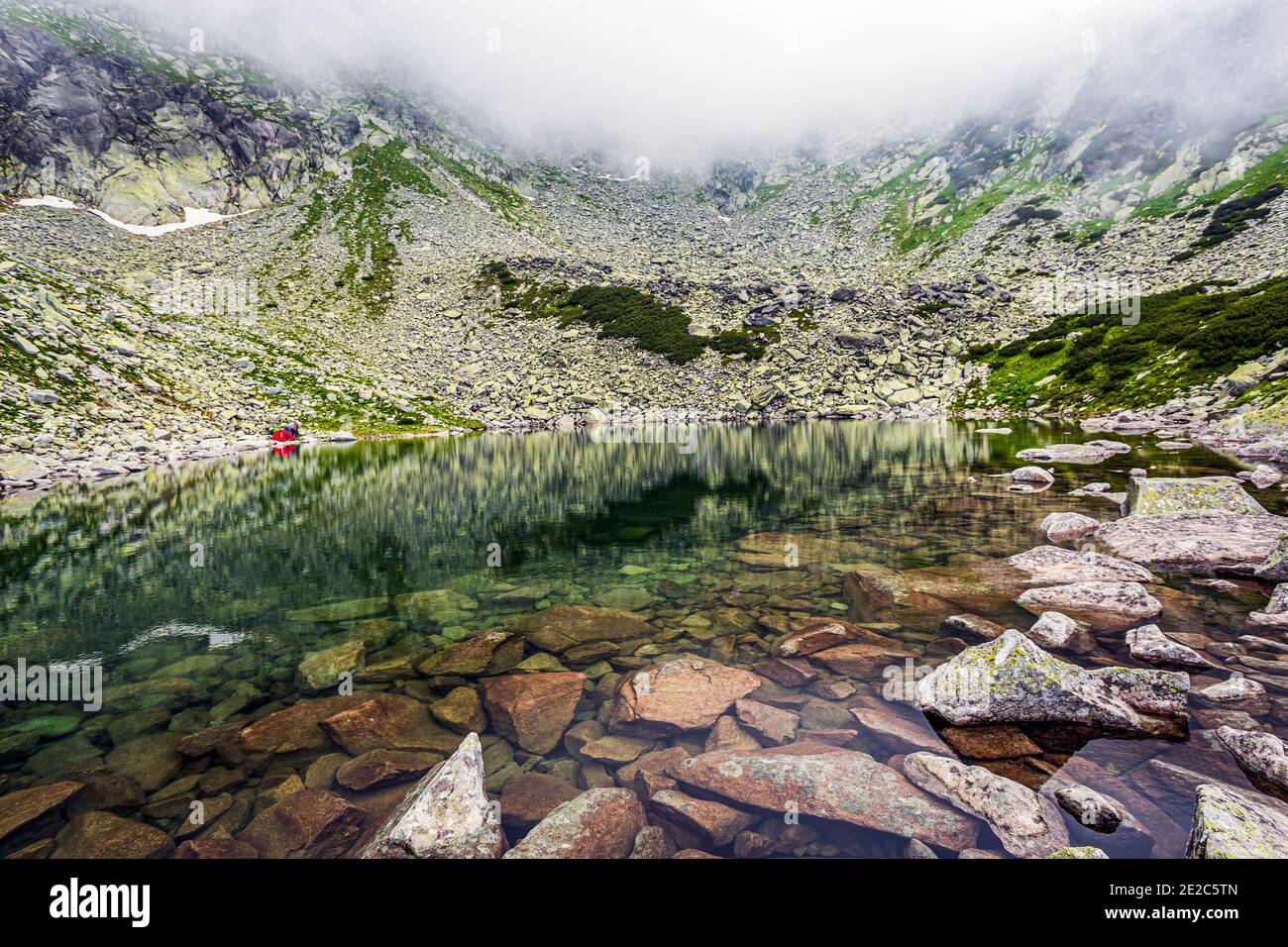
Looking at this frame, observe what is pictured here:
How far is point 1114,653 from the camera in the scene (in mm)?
7949

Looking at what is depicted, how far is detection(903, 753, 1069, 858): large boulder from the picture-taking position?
4484 millimetres

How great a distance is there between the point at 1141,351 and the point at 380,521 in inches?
2955

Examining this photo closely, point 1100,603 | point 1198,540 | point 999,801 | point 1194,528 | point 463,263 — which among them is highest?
point 463,263

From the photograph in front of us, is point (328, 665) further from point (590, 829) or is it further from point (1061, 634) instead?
point (1061, 634)

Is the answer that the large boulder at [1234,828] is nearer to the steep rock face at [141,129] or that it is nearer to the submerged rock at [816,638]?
the submerged rock at [816,638]

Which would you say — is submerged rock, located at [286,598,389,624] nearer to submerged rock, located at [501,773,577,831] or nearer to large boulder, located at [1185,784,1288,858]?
submerged rock, located at [501,773,577,831]

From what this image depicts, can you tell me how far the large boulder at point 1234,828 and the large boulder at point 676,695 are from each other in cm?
455

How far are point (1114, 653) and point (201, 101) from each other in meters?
160

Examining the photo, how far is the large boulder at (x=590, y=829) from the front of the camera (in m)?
4.75

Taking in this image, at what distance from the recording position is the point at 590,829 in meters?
5.00

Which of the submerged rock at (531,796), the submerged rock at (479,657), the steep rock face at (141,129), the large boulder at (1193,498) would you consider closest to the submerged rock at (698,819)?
the submerged rock at (531,796)

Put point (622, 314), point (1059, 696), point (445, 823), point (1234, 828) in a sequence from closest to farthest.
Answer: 1. point (1234, 828)
2. point (445, 823)
3. point (1059, 696)
4. point (622, 314)

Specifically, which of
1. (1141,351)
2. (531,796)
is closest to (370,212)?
(1141,351)
